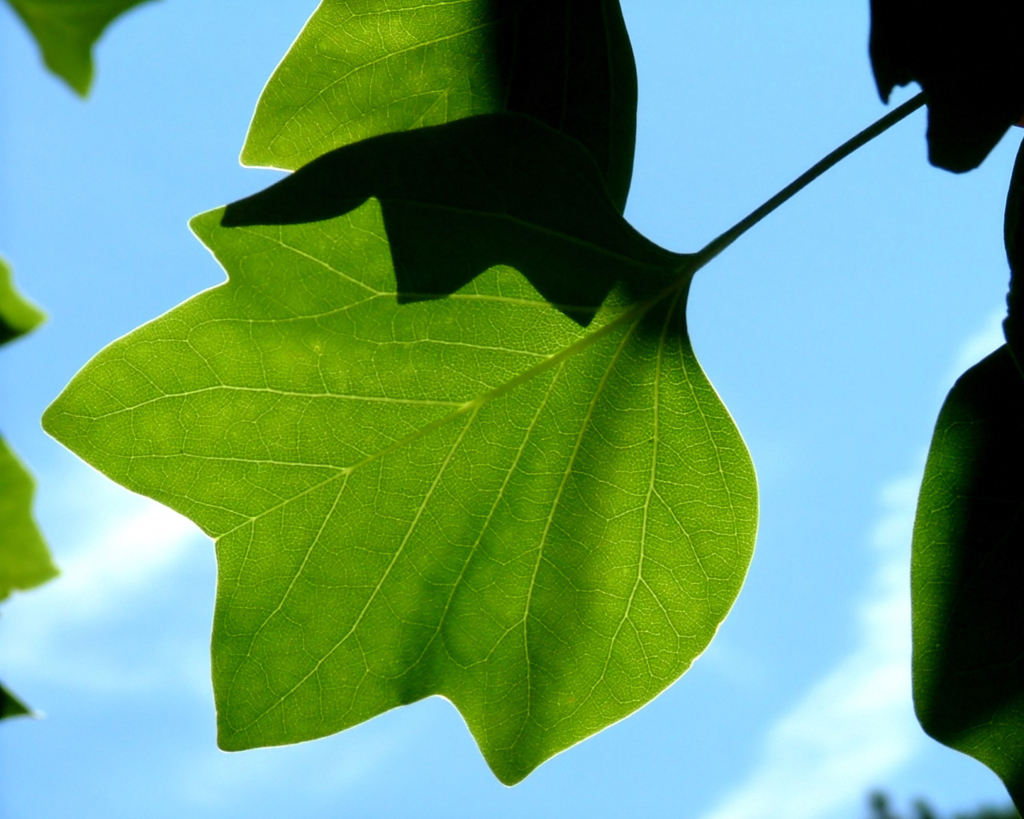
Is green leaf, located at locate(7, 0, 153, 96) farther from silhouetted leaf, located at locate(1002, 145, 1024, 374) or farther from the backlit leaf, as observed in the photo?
silhouetted leaf, located at locate(1002, 145, 1024, 374)

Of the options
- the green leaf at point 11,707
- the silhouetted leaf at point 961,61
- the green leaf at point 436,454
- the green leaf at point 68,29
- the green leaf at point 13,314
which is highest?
the green leaf at point 68,29

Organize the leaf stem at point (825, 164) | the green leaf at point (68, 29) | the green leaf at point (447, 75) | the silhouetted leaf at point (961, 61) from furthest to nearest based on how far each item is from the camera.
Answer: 1. the green leaf at point (447, 75)
2. the leaf stem at point (825, 164)
3. the silhouetted leaf at point (961, 61)
4. the green leaf at point (68, 29)

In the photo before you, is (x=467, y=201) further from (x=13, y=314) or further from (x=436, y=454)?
(x=13, y=314)

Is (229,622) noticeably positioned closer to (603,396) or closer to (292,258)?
(292,258)

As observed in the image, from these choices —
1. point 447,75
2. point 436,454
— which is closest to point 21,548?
point 436,454

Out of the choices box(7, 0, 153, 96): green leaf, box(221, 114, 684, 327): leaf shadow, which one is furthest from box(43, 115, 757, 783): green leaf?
box(7, 0, 153, 96): green leaf

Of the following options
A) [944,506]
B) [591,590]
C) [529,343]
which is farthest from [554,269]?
[944,506]

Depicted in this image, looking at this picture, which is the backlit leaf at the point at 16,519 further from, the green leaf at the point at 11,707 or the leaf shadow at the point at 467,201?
the leaf shadow at the point at 467,201

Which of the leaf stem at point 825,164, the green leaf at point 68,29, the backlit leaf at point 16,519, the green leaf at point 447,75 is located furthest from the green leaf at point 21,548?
the leaf stem at point 825,164
